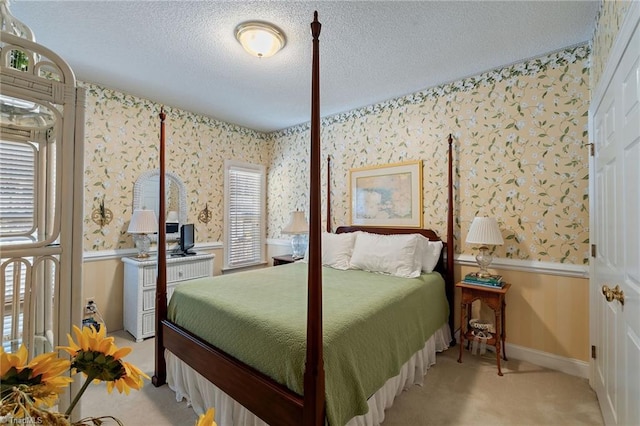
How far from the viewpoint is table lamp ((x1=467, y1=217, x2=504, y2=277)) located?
8.09 feet

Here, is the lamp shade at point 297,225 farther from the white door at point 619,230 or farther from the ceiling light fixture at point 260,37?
the white door at point 619,230

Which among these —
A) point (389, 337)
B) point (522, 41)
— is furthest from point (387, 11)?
point (389, 337)

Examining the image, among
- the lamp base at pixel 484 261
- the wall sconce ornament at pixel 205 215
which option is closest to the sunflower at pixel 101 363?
the lamp base at pixel 484 261

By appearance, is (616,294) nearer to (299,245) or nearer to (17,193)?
(299,245)

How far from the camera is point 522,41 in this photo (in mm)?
2318

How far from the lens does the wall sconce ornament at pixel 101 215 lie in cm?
304

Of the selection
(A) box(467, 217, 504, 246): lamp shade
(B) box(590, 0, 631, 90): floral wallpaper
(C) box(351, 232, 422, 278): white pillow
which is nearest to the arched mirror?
(C) box(351, 232, 422, 278): white pillow

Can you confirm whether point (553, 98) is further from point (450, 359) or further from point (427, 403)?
point (427, 403)

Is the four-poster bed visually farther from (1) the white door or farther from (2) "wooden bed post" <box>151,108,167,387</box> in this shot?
(1) the white door

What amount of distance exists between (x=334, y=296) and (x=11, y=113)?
179cm

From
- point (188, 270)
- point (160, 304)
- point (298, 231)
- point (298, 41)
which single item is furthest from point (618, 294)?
point (188, 270)

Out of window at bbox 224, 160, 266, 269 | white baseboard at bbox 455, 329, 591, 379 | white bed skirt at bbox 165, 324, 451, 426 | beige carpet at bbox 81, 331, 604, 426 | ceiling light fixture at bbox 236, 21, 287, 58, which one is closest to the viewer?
white bed skirt at bbox 165, 324, 451, 426

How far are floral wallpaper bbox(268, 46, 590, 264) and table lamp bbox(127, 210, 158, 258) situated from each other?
2501mm

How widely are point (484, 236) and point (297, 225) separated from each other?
214 cm
